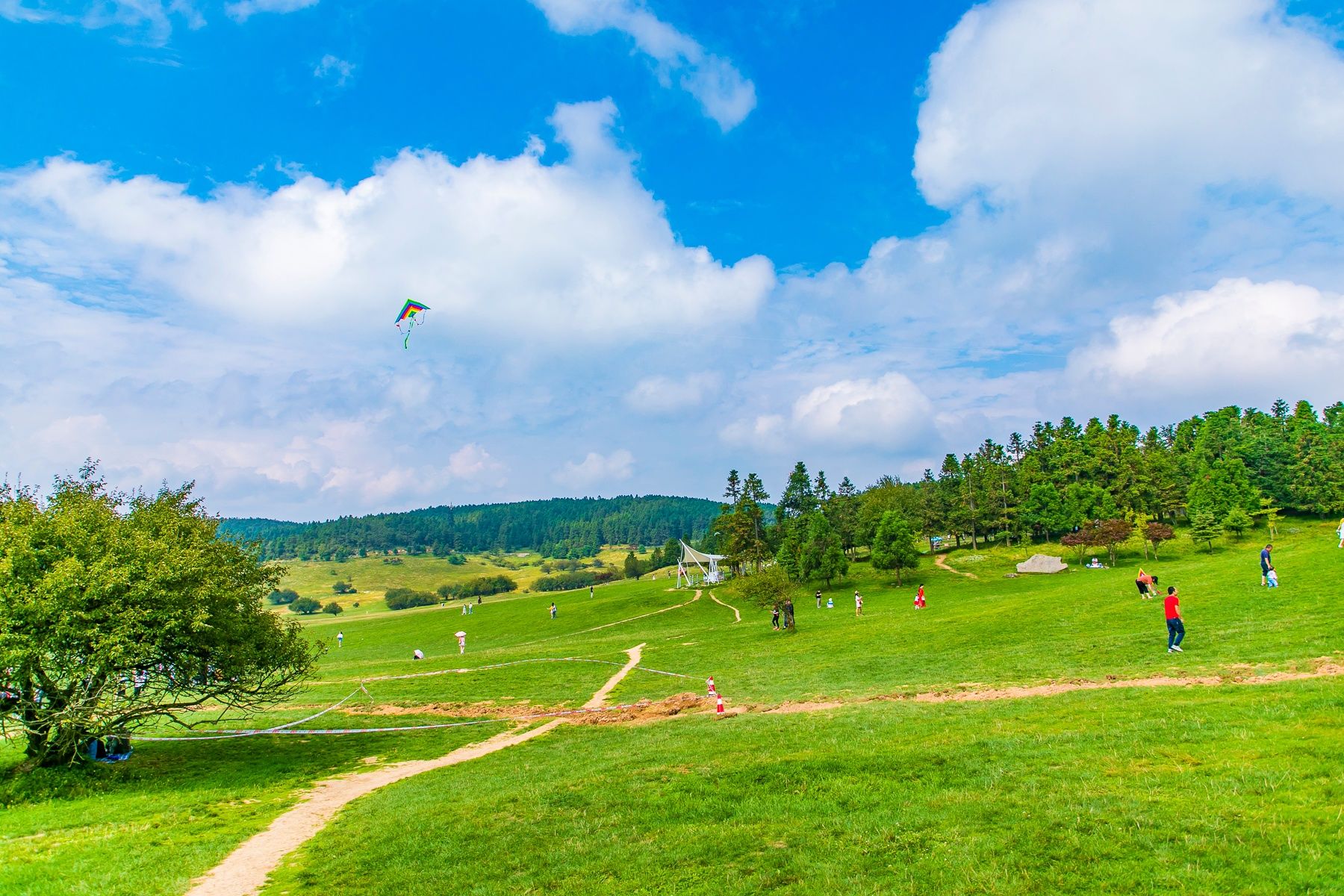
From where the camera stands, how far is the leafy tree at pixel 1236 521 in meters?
79.3

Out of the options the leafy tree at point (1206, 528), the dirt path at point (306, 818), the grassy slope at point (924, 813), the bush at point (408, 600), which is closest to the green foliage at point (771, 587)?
the dirt path at point (306, 818)

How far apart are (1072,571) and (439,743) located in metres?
76.2

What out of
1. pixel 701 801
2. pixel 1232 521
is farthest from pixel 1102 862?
pixel 1232 521

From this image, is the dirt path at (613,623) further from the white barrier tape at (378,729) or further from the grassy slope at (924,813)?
the grassy slope at (924,813)

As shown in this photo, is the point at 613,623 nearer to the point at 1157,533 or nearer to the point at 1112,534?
the point at 1112,534

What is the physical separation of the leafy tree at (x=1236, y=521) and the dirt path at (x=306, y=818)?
8682cm

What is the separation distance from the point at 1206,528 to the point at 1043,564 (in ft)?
65.4

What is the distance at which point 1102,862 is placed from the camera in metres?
9.58

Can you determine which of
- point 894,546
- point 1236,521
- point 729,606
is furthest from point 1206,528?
point 729,606

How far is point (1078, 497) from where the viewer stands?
99.4 m

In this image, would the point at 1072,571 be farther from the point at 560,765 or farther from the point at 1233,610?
the point at 560,765

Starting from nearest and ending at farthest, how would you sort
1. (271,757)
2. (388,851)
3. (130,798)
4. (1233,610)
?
(388,851), (130,798), (271,757), (1233,610)

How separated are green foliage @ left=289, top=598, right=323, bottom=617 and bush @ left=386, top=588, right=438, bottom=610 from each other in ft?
61.1

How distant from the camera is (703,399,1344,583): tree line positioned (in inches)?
3388
